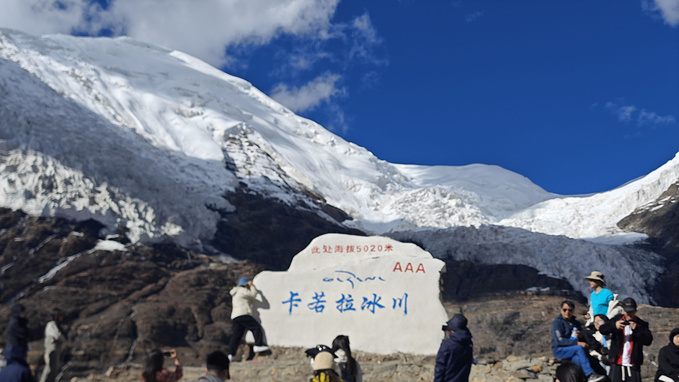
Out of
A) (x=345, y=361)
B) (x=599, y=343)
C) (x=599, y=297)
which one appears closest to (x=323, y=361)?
(x=345, y=361)

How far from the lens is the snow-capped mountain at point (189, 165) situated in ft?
77.7

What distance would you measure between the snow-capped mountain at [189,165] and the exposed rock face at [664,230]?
34.0 inches

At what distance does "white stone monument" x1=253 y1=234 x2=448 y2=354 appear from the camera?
980 centimetres

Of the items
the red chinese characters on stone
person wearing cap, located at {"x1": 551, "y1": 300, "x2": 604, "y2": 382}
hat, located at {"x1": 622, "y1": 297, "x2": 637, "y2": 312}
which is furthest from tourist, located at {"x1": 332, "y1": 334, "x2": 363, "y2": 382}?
the red chinese characters on stone

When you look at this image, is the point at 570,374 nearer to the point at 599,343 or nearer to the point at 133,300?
the point at 599,343

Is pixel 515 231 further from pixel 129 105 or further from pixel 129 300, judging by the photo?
pixel 129 105

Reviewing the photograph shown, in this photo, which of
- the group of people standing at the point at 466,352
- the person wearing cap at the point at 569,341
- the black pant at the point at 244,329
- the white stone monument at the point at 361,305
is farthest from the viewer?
the white stone monument at the point at 361,305

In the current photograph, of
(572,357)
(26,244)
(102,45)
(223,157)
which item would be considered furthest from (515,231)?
(102,45)

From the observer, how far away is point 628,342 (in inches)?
235

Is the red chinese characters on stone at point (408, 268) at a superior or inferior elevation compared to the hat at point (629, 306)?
superior

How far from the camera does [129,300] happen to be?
19703 mm

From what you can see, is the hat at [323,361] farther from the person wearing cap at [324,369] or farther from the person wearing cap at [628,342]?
the person wearing cap at [628,342]

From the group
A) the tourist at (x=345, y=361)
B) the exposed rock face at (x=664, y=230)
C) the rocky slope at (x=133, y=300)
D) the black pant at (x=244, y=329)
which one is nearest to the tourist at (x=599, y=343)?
the tourist at (x=345, y=361)

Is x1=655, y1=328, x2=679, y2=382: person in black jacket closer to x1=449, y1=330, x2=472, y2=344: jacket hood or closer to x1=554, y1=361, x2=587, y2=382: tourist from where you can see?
x1=449, y1=330, x2=472, y2=344: jacket hood
